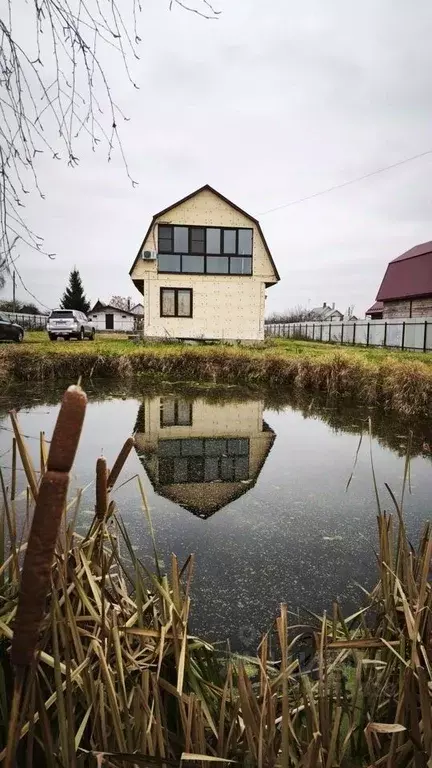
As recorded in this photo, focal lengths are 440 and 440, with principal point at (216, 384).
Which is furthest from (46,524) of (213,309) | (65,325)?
(65,325)

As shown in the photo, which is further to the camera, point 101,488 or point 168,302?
point 168,302

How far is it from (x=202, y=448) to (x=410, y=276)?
23.6m

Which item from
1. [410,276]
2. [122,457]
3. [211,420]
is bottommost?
[211,420]

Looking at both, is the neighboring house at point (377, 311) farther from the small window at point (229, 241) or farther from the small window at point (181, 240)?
the small window at point (181, 240)

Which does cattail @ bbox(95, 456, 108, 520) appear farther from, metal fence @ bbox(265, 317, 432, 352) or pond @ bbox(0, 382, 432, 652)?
metal fence @ bbox(265, 317, 432, 352)

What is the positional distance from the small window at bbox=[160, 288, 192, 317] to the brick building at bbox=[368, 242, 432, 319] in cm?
1260

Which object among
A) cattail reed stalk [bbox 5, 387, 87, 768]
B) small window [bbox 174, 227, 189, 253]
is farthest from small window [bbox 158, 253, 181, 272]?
cattail reed stalk [bbox 5, 387, 87, 768]

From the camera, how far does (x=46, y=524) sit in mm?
659

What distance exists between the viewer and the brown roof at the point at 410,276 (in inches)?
941

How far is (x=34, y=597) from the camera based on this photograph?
27.9 inches

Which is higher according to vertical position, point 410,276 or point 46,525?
point 410,276

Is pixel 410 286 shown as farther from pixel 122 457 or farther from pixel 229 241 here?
pixel 122 457

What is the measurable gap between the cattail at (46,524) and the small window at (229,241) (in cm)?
2028

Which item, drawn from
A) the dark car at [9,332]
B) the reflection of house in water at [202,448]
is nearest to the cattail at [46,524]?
the reflection of house in water at [202,448]
